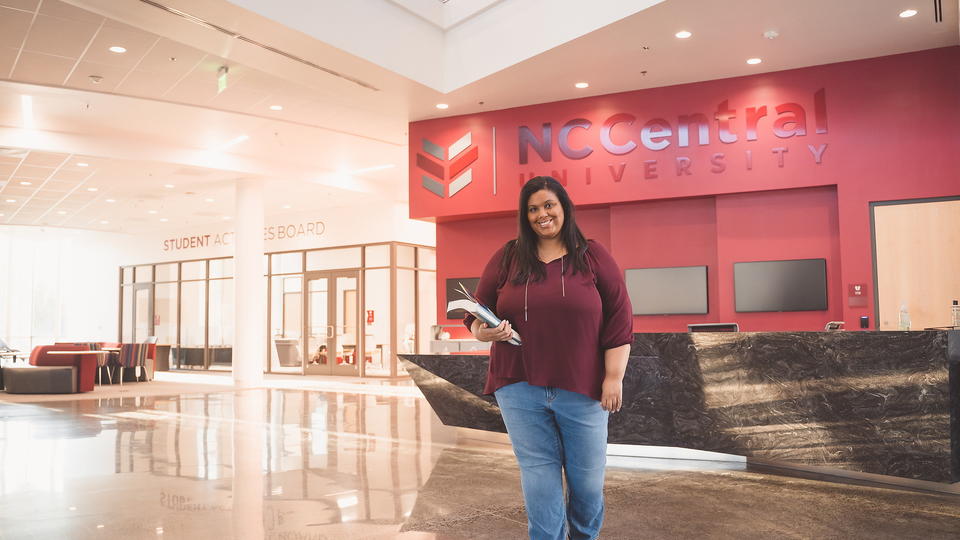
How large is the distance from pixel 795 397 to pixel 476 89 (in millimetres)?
6058

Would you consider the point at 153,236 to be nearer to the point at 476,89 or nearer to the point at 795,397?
the point at 476,89

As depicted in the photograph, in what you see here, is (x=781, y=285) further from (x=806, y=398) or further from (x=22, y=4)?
(x=22, y=4)

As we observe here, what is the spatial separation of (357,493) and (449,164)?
679 centimetres

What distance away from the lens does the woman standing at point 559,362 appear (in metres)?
2.26

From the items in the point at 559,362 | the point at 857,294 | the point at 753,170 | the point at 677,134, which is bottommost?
the point at 559,362

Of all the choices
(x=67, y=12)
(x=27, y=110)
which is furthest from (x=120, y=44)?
(x=27, y=110)

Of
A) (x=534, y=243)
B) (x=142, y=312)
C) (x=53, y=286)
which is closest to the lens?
(x=534, y=243)

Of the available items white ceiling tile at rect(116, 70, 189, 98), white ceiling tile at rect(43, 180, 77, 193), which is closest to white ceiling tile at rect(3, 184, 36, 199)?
white ceiling tile at rect(43, 180, 77, 193)

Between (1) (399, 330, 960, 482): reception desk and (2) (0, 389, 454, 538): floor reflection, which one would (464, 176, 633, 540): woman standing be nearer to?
(2) (0, 389, 454, 538): floor reflection

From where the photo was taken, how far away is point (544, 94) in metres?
9.45

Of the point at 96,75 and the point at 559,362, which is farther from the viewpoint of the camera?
the point at 96,75

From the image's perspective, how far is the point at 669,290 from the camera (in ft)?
30.0

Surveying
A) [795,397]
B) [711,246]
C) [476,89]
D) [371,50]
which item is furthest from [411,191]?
[795,397]

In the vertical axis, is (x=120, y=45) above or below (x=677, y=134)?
above
